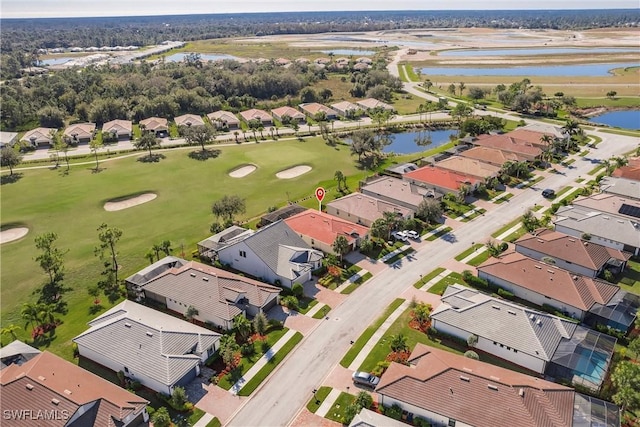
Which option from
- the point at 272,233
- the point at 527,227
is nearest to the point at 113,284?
the point at 272,233

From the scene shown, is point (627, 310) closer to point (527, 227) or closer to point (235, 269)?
point (527, 227)

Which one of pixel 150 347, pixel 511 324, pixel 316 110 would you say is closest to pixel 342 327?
pixel 511 324

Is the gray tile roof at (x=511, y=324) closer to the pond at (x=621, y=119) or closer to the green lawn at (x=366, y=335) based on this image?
→ the green lawn at (x=366, y=335)

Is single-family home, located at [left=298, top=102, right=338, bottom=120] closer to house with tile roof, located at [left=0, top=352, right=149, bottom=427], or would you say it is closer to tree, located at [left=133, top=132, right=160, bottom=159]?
tree, located at [left=133, top=132, right=160, bottom=159]

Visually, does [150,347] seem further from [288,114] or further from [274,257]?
[288,114]

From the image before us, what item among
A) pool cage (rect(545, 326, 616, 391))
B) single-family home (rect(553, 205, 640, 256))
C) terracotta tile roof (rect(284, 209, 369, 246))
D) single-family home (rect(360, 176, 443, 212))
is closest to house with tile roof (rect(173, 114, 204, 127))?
single-family home (rect(360, 176, 443, 212))
